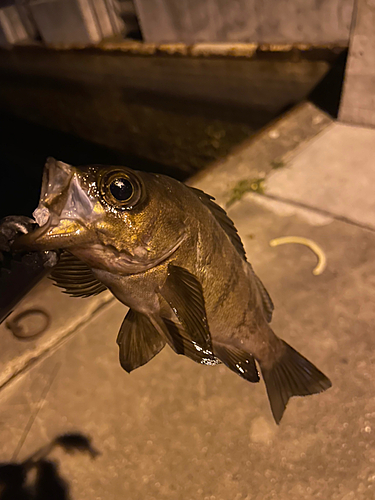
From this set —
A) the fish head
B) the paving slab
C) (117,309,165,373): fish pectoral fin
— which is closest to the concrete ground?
the paving slab

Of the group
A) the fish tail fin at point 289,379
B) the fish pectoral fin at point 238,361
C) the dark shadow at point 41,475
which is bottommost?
the dark shadow at point 41,475

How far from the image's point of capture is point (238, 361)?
62.6 inches

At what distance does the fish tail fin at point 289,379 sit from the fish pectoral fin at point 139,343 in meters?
0.67

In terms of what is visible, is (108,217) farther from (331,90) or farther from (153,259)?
(331,90)

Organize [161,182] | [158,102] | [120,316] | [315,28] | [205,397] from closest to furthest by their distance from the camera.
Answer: [161,182] < [205,397] < [120,316] < [315,28] < [158,102]

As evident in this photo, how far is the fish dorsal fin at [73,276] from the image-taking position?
132 centimetres

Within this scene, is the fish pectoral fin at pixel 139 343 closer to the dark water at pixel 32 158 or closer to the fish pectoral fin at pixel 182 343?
the fish pectoral fin at pixel 182 343

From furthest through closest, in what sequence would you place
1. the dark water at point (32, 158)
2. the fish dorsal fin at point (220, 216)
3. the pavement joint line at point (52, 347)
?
1. the dark water at point (32, 158)
2. the pavement joint line at point (52, 347)
3. the fish dorsal fin at point (220, 216)

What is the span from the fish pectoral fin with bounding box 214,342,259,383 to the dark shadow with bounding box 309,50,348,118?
12.9 feet

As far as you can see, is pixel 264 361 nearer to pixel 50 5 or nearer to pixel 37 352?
pixel 37 352

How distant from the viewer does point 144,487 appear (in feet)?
5.75

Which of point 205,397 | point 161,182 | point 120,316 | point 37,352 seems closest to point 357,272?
point 205,397

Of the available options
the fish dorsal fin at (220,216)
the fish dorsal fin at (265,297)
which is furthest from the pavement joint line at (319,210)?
the fish dorsal fin at (220,216)

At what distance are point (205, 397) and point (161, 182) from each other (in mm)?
1369
